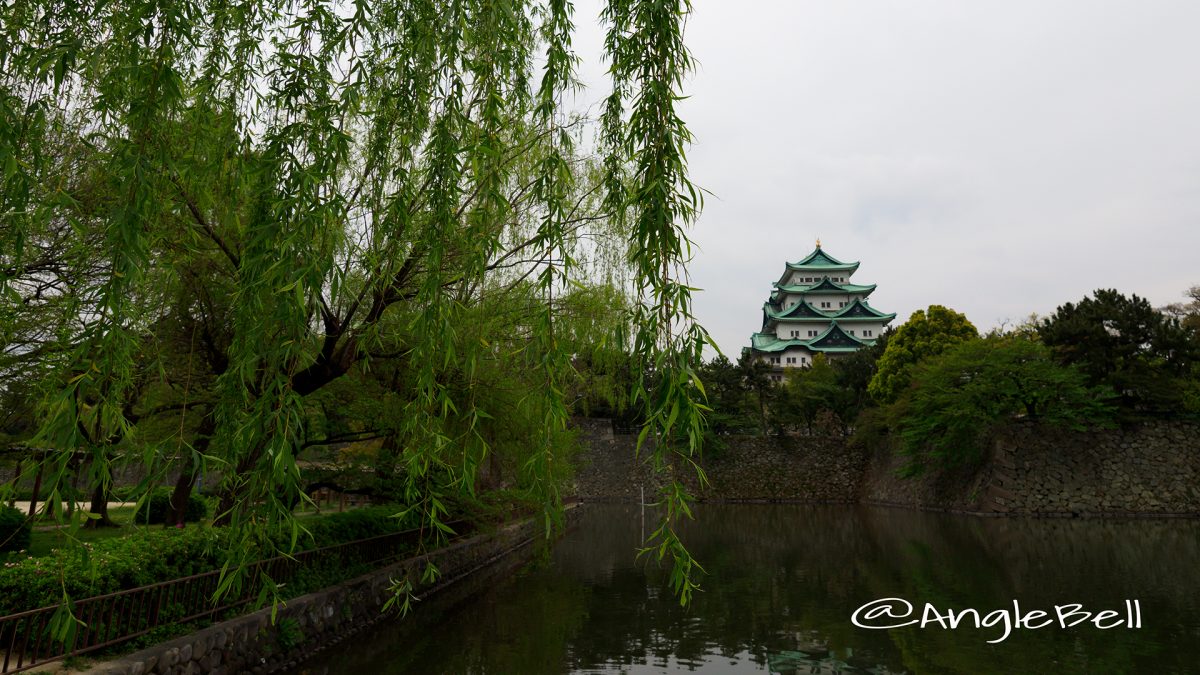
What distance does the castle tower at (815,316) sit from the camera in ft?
138

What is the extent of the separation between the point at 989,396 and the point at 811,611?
592 inches

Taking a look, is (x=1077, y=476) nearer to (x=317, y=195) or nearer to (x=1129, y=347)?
(x=1129, y=347)

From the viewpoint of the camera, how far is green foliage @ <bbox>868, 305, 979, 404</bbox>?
26.7m

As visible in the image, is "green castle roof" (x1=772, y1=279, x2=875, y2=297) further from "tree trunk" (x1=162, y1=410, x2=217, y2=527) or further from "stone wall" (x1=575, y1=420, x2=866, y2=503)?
"tree trunk" (x1=162, y1=410, x2=217, y2=527)

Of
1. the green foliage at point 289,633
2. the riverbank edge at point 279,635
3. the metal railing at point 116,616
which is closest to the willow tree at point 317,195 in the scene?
the metal railing at point 116,616

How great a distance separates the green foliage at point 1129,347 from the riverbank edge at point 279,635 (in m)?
20.3

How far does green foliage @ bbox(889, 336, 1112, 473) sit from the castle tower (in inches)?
718

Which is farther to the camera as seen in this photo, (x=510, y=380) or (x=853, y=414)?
(x=853, y=414)

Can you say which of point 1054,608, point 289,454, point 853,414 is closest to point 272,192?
point 289,454

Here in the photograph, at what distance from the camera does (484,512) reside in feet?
37.2

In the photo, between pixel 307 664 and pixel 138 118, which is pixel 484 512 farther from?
pixel 138 118

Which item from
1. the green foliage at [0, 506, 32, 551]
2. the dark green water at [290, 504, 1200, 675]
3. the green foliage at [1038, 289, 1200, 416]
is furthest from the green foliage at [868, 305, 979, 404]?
the green foliage at [0, 506, 32, 551]

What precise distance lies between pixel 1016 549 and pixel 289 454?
52.2 feet

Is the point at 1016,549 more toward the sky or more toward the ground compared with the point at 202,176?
more toward the ground
